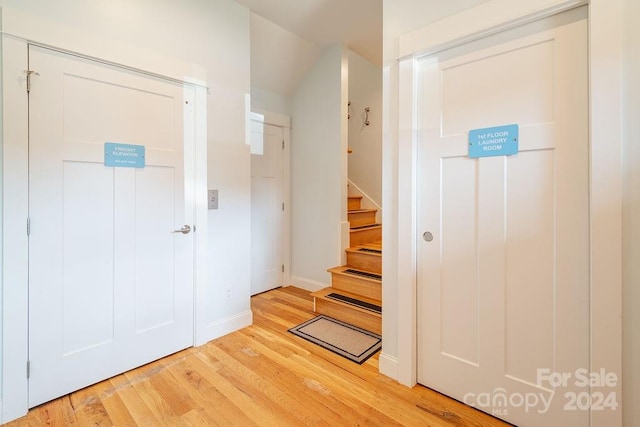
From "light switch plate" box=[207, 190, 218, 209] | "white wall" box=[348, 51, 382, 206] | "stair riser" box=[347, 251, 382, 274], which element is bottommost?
"stair riser" box=[347, 251, 382, 274]

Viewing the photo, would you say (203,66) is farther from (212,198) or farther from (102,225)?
(102,225)

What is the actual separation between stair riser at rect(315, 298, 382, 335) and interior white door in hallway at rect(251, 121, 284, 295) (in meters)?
0.98

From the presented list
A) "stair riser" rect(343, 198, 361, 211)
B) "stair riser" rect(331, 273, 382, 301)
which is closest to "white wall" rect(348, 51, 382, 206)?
"stair riser" rect(343, 198, 361, 211)

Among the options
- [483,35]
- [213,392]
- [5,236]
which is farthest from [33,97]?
[483,35]

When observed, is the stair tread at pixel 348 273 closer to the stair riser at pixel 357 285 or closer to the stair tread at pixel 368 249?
the stair riser at pixel 357 285

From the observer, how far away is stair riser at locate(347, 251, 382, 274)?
2869 mm

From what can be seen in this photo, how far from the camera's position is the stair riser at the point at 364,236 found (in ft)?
11.2

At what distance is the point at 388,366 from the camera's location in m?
1.91

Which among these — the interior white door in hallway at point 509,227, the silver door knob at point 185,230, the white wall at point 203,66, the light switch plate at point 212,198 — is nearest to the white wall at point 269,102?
the white wall at point 203,66

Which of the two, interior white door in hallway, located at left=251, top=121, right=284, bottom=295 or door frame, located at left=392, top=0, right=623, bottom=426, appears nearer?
door frame, located at left=392, top=0, right=623, bottom=426

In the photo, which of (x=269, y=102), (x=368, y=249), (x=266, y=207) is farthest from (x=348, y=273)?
(x=269, y=102)

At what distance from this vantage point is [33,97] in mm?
1604

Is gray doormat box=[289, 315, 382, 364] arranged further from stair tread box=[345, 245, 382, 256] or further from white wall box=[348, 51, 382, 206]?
white wall box=[348, 51, 382, 206]

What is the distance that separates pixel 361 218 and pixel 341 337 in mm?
1778
